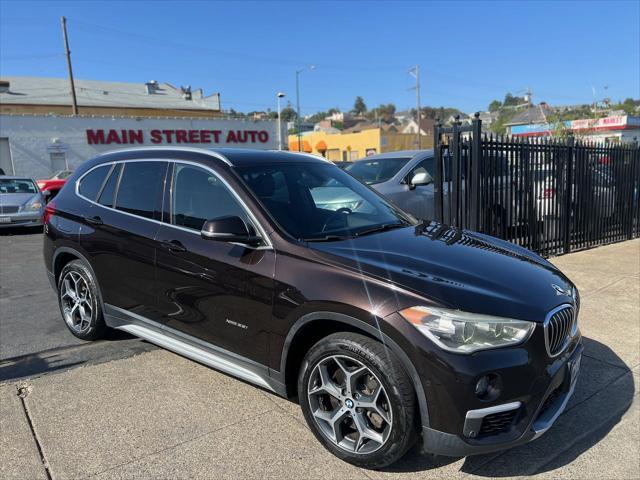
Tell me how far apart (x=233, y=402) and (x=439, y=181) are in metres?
4.70

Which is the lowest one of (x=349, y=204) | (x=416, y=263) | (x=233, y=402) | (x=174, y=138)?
(x=233, y=402)

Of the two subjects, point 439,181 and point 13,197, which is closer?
point 439,181

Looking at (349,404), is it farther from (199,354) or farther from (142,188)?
(142,188)

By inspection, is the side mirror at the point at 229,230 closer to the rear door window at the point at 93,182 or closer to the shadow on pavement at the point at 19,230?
the rear door window at the point at 93,182

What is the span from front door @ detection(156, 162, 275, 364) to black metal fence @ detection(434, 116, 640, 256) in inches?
171

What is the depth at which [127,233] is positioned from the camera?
3908 mm

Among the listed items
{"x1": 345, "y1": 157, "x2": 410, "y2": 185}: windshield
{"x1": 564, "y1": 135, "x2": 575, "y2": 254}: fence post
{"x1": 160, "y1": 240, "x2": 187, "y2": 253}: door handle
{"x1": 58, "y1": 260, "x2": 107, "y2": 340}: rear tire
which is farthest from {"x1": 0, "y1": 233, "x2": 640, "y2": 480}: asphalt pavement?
{"x1": 345, "y1": 157, "x2": 410, "y2": 185}: windshield

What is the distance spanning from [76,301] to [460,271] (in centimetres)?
355

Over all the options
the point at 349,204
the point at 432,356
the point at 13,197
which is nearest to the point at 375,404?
the point at 432,356

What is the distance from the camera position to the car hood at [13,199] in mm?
12523

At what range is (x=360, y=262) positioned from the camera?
2787 mm

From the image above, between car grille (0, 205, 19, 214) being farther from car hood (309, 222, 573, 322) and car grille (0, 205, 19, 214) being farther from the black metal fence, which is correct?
car hood (309, 222, 573, 322)

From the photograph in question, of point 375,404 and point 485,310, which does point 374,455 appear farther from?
point 485,310

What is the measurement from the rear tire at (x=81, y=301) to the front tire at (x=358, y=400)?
237cm
